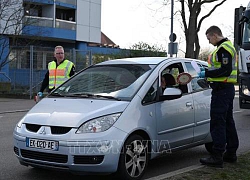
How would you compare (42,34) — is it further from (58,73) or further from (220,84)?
(220,84)

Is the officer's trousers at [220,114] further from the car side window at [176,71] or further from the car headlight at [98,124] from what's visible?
the car headlight at [98,124]

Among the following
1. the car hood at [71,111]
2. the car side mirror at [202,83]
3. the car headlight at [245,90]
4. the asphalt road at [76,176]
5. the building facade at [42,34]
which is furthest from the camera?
the building facade at [42,34]

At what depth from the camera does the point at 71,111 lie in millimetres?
5375

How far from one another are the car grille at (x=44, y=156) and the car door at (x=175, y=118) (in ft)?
4.70

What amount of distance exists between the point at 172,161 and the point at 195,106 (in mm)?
1017

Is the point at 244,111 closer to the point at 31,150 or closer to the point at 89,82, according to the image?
the point at 89,82

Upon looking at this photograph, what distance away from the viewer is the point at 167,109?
6094mm

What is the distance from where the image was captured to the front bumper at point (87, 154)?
5.09 m

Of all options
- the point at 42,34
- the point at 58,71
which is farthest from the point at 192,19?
the point at 58,71

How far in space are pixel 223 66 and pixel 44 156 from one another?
270 cm

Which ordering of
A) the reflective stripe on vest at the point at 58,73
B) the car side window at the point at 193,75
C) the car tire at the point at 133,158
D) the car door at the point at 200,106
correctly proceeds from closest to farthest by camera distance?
the car tire at the point at 133,158 < the car door at the point at 200,106 < the car side window at the point at 193,75 < the reflective stripe on vest at the point at 58,73

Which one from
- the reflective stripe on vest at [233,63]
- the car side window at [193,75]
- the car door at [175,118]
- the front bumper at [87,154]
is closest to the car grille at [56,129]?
the front bumper at [87,154]

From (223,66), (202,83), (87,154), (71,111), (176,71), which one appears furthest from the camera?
(202,83)

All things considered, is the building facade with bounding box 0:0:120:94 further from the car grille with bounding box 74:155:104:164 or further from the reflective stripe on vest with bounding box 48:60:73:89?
the car grille with bounding box 74:155:104:164
